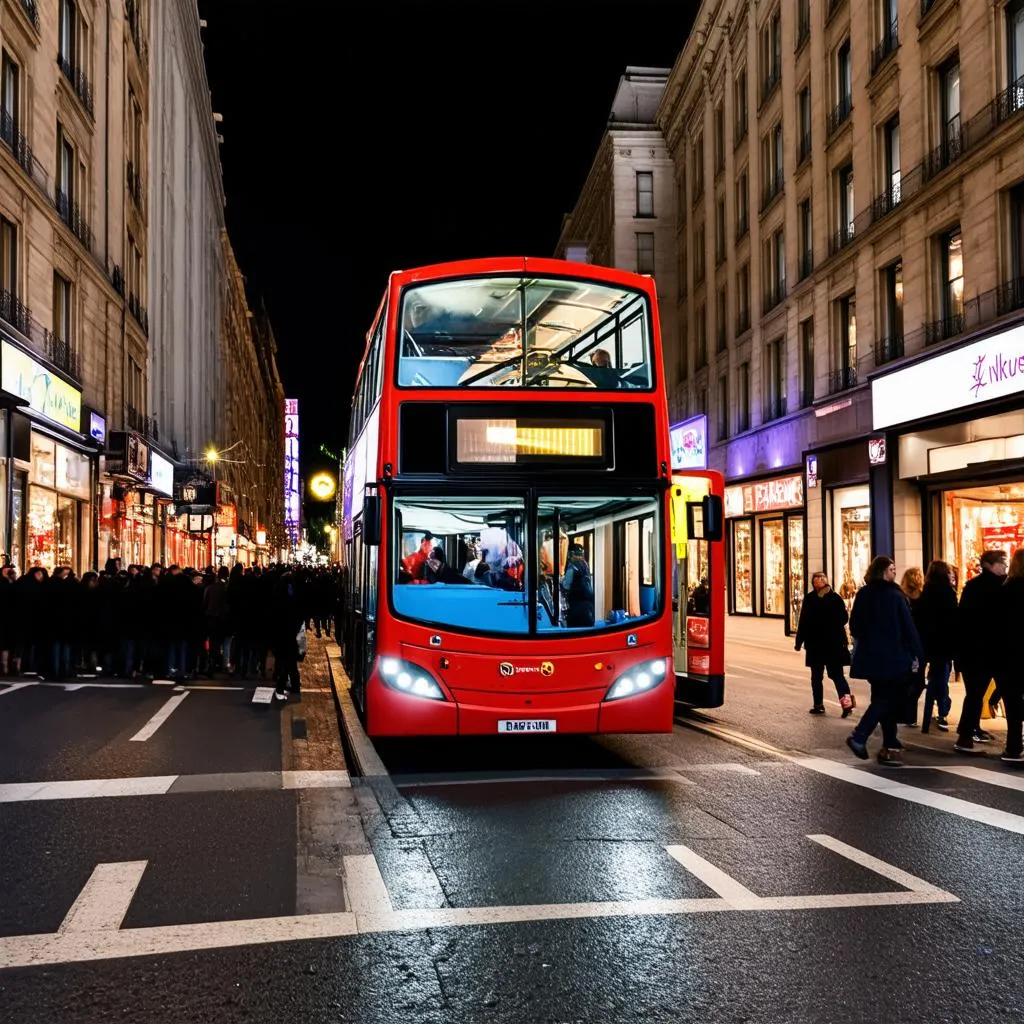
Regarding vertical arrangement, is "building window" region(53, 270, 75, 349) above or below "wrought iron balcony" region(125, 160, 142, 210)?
below

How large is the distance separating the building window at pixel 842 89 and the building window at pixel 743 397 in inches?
361

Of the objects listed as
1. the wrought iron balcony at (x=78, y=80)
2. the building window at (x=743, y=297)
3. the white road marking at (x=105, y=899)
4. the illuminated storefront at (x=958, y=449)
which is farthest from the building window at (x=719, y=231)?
the white road marking at (x=105, y=899)

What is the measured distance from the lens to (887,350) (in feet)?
81.1

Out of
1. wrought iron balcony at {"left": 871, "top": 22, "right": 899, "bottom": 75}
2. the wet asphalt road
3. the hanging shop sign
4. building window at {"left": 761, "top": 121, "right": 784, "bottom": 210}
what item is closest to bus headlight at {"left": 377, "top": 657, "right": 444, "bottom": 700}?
the wet asphalt road

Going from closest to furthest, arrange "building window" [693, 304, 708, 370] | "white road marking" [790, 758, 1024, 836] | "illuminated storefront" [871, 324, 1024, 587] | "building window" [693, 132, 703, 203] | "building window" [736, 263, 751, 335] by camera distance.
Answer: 1. "white road marking" [790, 758, 1024, 836]
2. "illuminated storefront" [871, 324, 1024, 587]
3. "building window" [736, 263, 751, 335]
4. "building window" [693, 304, 708, 370]
5. "building window" [693, 132, 703, 203]

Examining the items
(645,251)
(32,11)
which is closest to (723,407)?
(645,251)

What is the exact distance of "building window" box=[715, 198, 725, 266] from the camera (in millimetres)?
39281

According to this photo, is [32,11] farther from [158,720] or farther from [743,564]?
[743,564]

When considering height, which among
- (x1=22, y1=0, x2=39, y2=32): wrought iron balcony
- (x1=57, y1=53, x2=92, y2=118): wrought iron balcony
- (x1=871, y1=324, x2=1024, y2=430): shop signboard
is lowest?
(x1=871, y1=324, x2=1024, y2=430): shop signboard

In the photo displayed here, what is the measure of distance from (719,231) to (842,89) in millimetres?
11663

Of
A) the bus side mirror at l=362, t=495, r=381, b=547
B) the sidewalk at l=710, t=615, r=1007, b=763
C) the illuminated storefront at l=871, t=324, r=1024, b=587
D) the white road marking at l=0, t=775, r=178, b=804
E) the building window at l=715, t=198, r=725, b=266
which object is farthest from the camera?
the building window at l=715, t=198, r=725, b=266

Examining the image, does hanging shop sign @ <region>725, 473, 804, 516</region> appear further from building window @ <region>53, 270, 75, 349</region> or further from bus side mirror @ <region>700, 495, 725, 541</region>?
bus side mirror @ <region>700, 495, 725, 541</region>

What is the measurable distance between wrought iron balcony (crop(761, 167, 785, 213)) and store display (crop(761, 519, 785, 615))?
31.4 feet

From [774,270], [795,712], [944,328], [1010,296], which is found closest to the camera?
[795,712]
